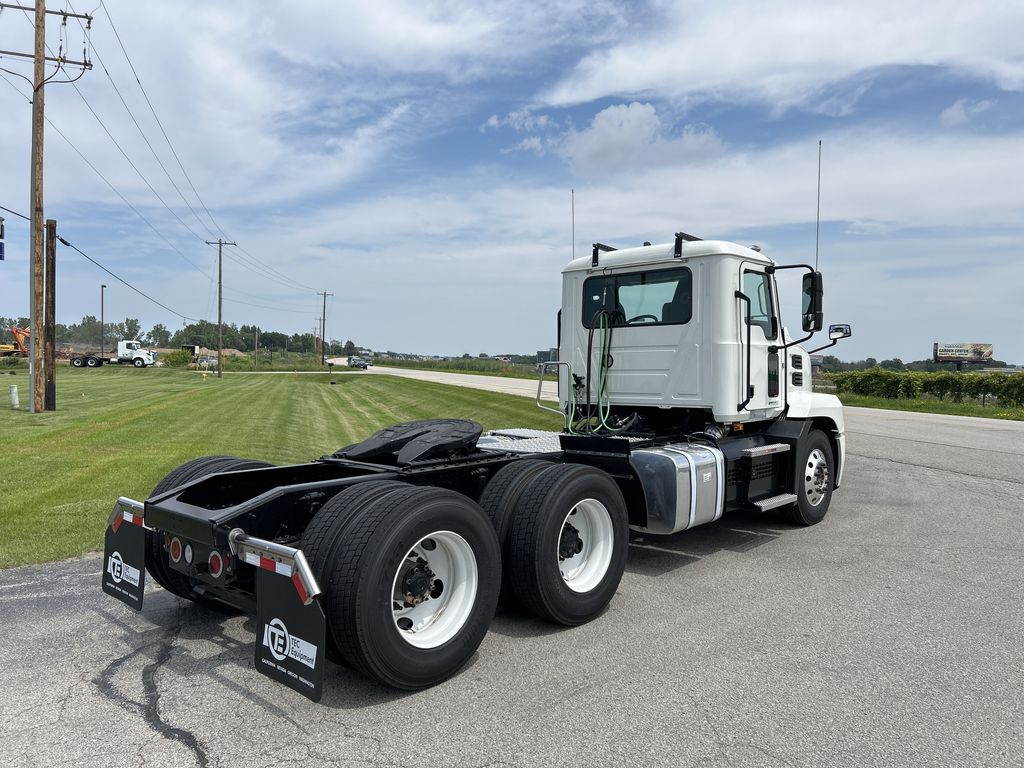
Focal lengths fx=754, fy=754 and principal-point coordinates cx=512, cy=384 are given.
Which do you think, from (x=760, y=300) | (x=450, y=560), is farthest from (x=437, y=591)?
(x=760, y=300)

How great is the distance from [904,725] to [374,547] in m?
2.59

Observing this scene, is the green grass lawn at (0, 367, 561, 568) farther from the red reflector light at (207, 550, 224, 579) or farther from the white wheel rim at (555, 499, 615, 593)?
the white wheel rim at (555, 499, 615, 593)

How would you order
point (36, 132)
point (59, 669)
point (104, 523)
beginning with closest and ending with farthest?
1. point (59, 669)
2. point (104, 523)
3. point (36, 132)

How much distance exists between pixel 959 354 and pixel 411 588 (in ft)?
197

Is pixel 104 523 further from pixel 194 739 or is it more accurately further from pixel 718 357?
pixel 718 357

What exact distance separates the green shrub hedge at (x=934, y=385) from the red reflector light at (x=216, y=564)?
29.4 meters

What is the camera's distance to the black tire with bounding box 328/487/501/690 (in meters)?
3.52

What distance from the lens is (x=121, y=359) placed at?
72062 mm

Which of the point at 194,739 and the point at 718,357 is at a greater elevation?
the point at 718,357

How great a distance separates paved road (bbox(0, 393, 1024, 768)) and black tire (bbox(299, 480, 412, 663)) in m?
0.58

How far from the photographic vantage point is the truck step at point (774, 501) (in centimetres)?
680

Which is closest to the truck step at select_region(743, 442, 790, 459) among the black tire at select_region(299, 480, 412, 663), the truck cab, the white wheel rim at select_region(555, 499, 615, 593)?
the white wheel rim at select_region(555, 499, 615, 593)

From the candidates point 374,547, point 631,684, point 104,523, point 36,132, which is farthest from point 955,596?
point 36,132

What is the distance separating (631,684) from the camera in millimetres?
3922
